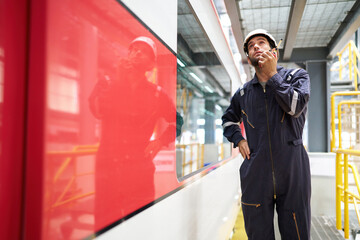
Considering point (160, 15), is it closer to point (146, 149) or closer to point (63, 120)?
point (146, 149)

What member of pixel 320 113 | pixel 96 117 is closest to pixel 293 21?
pixel 320 113

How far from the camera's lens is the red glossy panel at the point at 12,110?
58cm

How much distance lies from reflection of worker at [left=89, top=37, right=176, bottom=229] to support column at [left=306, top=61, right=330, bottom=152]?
681 cm

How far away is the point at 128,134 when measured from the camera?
96 cm

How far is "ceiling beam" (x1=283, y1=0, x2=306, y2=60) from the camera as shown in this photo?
450 cm

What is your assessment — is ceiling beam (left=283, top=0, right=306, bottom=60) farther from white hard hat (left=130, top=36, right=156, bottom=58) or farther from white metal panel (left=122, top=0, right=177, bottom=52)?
white hard hat (left=130, top=36, right=156, bottom=58)

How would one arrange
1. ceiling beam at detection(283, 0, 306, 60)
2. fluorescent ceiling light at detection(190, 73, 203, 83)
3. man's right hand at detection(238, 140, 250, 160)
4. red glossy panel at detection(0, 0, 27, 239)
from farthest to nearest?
Answer: ceiling beam at detection(283, 0, 306, 60), fluorescent ceiling light at detection(190, 73, 203, 83), man's right hand at detection(238, 140, 250, 160), red glossy panel at detection(0, 0, 27, 239)

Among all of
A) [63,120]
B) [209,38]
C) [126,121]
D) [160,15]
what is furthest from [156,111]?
[209,38]

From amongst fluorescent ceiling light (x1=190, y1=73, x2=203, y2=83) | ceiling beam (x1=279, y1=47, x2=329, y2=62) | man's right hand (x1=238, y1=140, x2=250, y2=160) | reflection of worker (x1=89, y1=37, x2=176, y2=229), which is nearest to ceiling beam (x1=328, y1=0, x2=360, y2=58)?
ceiling beam (x1=279, y1=47, x2=329, y2=62)

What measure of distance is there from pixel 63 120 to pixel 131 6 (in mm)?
529

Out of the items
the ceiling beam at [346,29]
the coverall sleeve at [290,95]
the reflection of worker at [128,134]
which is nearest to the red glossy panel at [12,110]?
the reflection of worker at [128,134]

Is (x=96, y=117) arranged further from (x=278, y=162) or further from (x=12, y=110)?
(x=278, y=162)

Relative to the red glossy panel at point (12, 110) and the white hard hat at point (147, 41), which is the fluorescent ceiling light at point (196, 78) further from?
the red glossy panel at point (12, 110)

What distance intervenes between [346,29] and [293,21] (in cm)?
152
